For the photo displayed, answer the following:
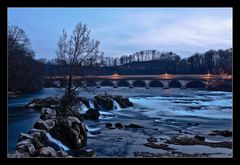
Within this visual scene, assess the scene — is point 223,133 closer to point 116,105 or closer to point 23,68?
point 116,105

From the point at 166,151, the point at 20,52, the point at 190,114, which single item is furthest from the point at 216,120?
the point at 20,52

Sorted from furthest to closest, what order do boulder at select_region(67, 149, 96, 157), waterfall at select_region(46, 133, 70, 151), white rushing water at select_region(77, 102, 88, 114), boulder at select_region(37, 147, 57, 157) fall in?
white rushing water at select_region(77, 102, 88, 114), waterfall at select_region(46, 133, 70, 151), boulder at select_region(67, 149, 96, 157), boulder at select_region(37, 147, 57, 157)

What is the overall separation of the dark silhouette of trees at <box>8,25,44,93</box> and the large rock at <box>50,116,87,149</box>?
5.49 meters

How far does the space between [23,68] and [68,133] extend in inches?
311

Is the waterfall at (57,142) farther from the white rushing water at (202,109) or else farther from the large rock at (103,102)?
the large rock at (103,102)

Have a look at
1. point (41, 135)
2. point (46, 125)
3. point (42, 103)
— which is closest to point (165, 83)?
point (42, 103)

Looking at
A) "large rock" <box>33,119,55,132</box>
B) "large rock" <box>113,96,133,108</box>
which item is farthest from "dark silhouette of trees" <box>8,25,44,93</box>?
"large rock" <box>33,119,55,132</box>

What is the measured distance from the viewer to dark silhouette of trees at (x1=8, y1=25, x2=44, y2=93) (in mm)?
10883

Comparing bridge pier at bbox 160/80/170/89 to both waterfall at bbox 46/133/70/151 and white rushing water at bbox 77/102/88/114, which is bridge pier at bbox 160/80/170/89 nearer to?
white rushing water at bbox 77/102/88/114
